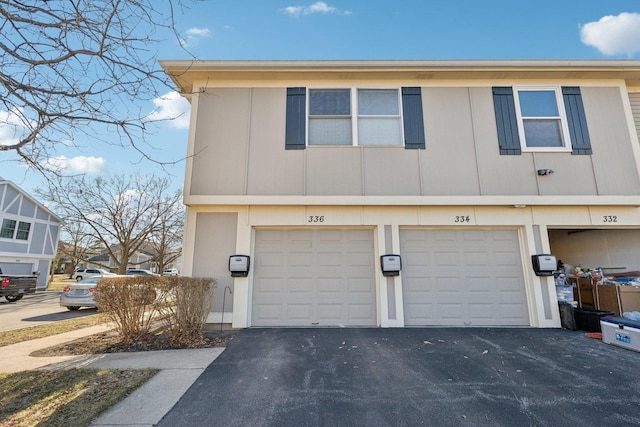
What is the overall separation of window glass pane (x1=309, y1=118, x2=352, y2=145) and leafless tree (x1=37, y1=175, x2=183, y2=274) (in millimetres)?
16580

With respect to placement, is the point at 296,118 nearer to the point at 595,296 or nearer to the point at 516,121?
the point at 516,121

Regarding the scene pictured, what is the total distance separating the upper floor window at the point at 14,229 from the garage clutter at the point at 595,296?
81.9 feet

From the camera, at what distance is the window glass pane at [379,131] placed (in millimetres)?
6875

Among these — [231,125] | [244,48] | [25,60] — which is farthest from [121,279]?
[244,48]

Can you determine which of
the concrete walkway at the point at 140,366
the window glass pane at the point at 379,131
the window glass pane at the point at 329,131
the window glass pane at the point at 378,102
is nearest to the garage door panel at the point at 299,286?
the concrete walkway at the point at 140,366

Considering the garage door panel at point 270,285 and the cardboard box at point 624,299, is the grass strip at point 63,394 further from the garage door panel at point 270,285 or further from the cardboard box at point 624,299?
the cardboard box at point 624,299

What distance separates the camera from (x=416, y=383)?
3.53 metres

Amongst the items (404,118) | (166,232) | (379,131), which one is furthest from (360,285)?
(166,232)

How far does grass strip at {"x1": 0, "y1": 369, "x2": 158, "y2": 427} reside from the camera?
280 cm

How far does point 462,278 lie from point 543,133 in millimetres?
3958

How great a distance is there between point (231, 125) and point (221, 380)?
5355 mm

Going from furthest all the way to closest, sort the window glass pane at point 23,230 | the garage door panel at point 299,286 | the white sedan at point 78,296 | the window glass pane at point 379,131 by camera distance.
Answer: the window glass pane at point 23,230 → the white sedan at point 78,296 → the window glass pane at point 379,131 → the garage door panel at point 299,286

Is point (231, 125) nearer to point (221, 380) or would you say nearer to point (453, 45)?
point (221, 380)

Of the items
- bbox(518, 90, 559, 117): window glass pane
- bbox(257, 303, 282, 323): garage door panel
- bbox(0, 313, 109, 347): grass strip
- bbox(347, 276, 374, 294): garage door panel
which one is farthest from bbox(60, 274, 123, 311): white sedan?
bbox(518, 90, 559, 117): window glass pane
